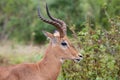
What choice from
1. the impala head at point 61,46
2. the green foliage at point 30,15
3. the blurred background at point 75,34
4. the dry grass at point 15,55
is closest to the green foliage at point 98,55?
the blurred background at point 75,34

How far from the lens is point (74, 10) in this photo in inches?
878

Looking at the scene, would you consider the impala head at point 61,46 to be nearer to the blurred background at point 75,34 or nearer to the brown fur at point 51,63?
the brown fur at point 51,63

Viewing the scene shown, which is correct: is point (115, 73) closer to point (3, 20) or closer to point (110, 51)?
point (110, 51)

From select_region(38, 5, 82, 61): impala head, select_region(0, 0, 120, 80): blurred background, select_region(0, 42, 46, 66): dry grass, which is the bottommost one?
select_region(0, 42, 46, 66): dry grass

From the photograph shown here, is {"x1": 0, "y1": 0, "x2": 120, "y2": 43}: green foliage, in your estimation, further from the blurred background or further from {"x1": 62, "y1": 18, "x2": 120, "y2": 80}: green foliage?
{"x1": 62, "y1": 18, "x2": 120, "y2": 80}: green foliage

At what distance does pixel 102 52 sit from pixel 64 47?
1064 mm

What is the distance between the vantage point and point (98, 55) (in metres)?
10.5

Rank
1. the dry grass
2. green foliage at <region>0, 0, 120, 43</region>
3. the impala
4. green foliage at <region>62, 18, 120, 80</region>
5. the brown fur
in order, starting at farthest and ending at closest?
green foliage at <region>0, 0, 120, 43</region> < the dry grass < green foliage at <region>62, 18, 120, 80</region> < the impala < the brown fur

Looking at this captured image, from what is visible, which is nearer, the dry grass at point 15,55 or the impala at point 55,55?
the impala at point 55,55

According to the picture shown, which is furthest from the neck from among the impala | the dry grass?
the dry grass

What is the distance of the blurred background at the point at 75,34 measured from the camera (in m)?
10.3

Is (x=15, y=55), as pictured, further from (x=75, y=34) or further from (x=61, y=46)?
(x=61, y=46)

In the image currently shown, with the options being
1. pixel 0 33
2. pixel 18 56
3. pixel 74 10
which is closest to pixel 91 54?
pixel 18 56

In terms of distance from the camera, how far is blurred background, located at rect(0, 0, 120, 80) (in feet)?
33.9
